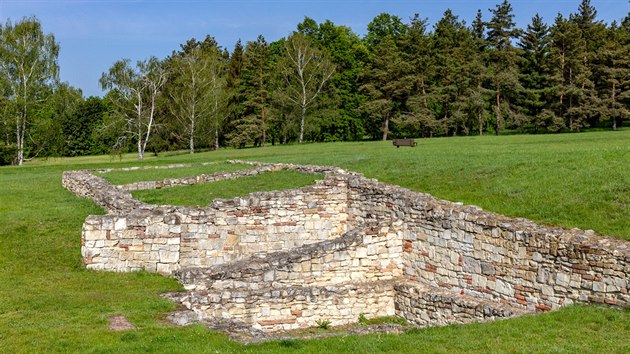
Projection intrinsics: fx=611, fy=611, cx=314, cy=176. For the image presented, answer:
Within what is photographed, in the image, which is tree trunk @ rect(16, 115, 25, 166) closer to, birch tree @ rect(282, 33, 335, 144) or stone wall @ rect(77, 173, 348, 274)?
birch tree @ rect(282, 33, 335, 144)

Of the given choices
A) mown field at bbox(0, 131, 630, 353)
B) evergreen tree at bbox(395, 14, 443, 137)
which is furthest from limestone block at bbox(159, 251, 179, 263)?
evergreen tree at bbox(395, 14, 443, 137)

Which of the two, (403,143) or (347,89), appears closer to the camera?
(403,143)

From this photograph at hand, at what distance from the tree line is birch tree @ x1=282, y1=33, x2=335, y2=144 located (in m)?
0.14

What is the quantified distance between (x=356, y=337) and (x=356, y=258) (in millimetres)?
5657

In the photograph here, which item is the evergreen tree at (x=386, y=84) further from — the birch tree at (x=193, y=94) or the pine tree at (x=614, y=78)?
the pine tree at (x=614, y=78)

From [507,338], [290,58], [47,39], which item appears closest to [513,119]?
[290,58]

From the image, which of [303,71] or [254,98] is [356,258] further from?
[254,98]

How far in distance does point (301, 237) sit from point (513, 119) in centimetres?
4393

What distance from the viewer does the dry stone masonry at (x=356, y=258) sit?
11094 millimetres

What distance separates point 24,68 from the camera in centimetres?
5056

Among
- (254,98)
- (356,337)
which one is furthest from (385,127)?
(356,337)

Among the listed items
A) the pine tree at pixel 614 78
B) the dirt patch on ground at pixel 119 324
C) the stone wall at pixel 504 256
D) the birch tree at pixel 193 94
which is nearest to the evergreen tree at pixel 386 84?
the birch tree at pixel 193 94

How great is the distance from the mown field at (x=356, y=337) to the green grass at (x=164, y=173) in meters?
3.48

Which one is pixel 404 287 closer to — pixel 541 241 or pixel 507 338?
pixel 541 241
